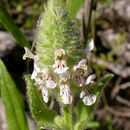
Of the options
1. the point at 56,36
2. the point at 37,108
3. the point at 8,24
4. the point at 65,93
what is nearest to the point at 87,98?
the point at 65,93

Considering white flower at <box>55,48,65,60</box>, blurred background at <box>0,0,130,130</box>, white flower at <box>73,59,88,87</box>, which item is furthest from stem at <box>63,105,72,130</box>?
blurred background at <box>0,0,130,130</box>

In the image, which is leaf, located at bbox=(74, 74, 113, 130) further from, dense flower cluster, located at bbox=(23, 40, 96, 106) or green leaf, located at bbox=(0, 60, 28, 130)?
green leaf, located at bbox=(0, 60, 28, 130)

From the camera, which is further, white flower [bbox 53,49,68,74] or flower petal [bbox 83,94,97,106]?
→ flower petal [bbox 83,94,97,106]

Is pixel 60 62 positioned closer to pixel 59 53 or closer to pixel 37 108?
pixel 59 53

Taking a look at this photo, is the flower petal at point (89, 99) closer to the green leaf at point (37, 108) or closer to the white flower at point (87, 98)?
the white flower at point (87, 98)

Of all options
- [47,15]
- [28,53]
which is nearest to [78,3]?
[47,15]

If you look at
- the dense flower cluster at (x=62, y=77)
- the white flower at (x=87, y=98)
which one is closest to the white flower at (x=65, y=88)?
the dense flower cluster at (x=62, y=77)

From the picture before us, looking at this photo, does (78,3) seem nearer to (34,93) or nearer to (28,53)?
(28,53)

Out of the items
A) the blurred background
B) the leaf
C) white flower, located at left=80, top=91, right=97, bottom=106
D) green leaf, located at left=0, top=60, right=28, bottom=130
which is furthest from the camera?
the blurred background
